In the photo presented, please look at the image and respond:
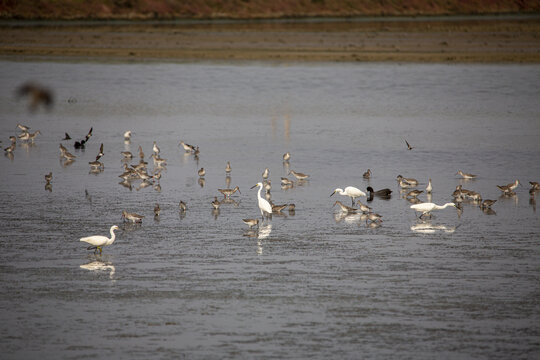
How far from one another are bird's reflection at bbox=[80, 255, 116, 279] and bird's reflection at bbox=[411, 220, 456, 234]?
5.30m

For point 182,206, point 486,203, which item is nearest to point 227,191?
point 182,206

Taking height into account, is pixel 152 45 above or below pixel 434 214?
above

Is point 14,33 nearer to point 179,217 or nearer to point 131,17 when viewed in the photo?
point 131,17

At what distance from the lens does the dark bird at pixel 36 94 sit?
3519cm

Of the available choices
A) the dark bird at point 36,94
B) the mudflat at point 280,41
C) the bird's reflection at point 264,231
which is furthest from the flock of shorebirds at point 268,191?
the mudflat at point 280,41

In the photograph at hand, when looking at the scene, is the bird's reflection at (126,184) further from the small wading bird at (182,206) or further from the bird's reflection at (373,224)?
the bird's reflection at (373,224)

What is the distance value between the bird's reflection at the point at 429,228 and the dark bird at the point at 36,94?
20.6 meters

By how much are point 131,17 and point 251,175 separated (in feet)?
206

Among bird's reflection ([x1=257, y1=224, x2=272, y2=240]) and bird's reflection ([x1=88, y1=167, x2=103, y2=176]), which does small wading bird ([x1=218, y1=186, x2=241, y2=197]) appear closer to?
bird's reflection ([x1=257, y1=224, x2=272, y2=240])

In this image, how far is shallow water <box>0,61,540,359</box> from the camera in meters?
10.9

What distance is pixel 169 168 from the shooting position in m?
22.5

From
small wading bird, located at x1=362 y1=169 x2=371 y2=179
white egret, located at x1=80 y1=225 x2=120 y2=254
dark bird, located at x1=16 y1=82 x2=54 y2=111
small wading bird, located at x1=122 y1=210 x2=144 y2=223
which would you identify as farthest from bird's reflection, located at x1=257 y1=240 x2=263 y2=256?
dark bird, located at x1=16 y1=82 x2=54 y2=111

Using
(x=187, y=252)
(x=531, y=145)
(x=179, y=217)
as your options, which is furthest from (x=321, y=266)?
(x=531, y=145)

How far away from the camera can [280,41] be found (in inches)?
2340
